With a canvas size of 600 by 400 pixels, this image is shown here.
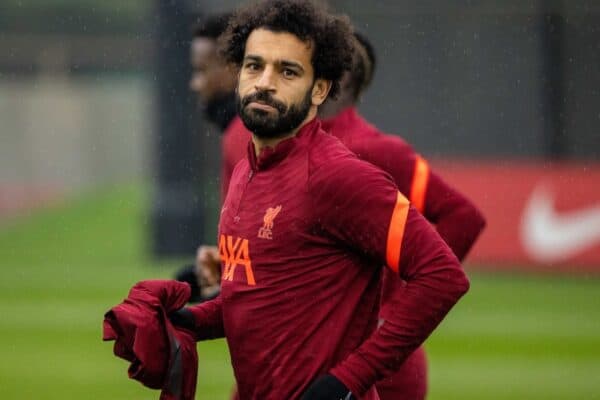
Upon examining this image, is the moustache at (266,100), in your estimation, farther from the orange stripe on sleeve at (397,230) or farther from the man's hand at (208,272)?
the man's hand at (208,272)

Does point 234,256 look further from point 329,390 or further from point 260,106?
point 329,390

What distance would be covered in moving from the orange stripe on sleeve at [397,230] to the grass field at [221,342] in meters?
7.06

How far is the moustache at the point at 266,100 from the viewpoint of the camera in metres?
4.76

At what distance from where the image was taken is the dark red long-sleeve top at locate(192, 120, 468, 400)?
4500 millimetres

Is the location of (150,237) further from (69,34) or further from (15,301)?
(69,34)

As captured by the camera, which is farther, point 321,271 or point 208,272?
point 208,272

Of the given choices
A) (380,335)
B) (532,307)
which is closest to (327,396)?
(380,335)

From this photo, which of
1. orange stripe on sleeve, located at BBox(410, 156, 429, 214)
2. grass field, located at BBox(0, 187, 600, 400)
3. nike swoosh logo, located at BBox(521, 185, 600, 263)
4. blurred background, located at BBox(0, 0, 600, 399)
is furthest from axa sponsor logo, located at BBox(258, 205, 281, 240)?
nike swoosh logo, located at BBox(521, 185, 600, 263)

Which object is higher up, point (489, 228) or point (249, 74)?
point (249, 74)

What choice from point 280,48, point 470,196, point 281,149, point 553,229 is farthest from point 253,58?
point 470,196

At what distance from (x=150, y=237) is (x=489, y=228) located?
6.42 metres

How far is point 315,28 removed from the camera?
4859 mm

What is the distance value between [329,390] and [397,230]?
20.4 inches

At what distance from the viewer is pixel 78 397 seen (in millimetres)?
11602
